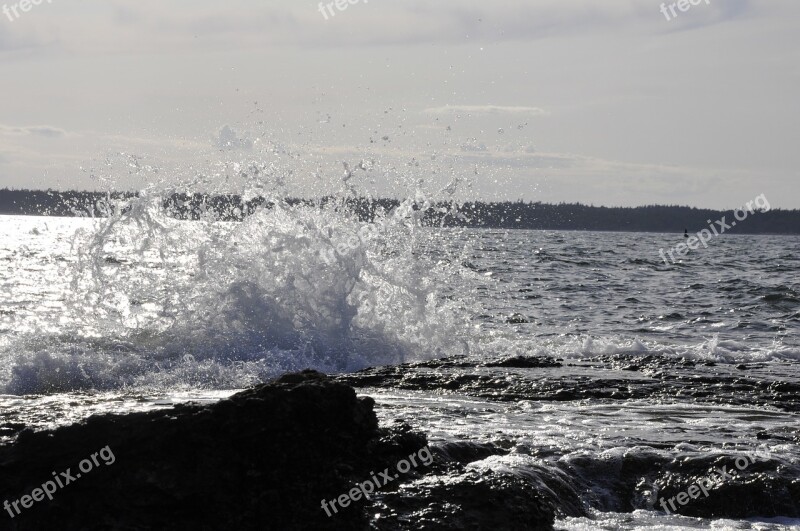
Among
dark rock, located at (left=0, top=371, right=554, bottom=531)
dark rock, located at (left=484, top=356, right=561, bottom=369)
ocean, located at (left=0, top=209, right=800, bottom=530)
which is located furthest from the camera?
dark rock, located at (left=484, top=356, right=561, bottom=369)

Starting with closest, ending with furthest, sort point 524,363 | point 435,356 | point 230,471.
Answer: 1. point 230,471
2. point 524,363
3. point 435,356

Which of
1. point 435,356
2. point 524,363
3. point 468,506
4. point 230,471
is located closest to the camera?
point 230,471

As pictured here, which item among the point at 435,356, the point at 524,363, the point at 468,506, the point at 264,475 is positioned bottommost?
the point at 435,356

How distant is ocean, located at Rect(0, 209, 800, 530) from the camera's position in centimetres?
559

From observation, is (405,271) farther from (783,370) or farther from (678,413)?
(678,413)

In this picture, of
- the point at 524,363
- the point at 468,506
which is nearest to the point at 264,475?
the point at 468,506

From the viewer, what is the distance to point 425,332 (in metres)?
13.1

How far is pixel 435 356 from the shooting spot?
12.2 meters

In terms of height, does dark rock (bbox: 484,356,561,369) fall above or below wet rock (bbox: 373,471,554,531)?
below

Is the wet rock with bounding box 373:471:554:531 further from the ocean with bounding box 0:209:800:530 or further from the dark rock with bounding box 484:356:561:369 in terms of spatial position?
the dark rock with bounding box 484:356:561:369

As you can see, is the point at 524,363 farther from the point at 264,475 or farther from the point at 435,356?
the point at 264,475

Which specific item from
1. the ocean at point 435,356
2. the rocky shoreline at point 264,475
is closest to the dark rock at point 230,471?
the rocky shoreline at point 264,475

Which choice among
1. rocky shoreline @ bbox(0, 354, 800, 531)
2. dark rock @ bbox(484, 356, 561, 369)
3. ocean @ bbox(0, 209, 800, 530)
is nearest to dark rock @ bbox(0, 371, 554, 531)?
rocky shoreline @ bbox(0, 354, 800, 531)

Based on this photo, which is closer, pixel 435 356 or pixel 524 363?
pixel 524 363
